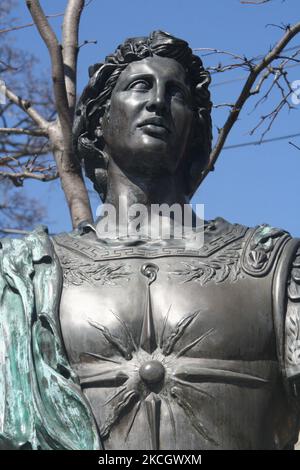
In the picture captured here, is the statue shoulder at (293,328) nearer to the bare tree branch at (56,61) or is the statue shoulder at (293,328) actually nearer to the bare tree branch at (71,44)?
the bare tree branch at (56,61)

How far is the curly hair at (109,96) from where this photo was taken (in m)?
6.45

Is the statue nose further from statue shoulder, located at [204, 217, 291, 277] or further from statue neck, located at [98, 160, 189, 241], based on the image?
statue shoulder, located at [204, 217, 291, 277]

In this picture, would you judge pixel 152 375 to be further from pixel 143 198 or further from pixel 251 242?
pixel 143 198

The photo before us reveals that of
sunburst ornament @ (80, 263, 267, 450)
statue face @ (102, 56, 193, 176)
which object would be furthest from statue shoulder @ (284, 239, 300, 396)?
statue face @ (102, 56, 193, 176)

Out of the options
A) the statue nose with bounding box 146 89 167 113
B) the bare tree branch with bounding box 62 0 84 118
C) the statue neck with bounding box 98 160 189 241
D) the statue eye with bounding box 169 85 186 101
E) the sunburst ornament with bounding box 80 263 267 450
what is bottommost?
the sunburst ornament with bounding box 80 263 267 450

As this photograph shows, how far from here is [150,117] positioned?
20.3ft

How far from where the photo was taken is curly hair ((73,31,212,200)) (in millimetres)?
6445

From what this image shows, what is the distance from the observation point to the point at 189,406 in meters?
5.61

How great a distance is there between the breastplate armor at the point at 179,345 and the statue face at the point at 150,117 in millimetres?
471

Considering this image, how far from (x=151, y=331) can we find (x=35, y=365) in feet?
1.54

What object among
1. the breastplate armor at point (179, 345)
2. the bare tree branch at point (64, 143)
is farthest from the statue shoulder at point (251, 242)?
the bare tree branch at point (64, 143)

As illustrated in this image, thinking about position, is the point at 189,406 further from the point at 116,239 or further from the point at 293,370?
the point at 116,239

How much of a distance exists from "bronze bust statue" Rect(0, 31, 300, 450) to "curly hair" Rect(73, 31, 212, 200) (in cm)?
19

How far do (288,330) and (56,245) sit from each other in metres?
1.04
